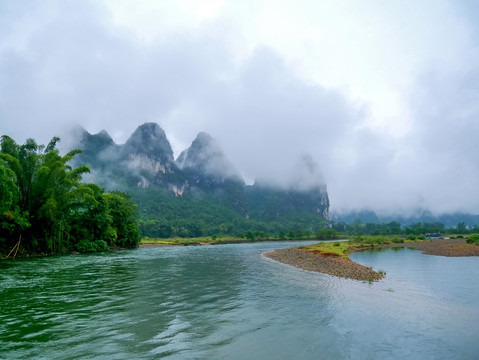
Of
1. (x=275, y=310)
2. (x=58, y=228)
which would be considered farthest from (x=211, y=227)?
(x=275, y=310)

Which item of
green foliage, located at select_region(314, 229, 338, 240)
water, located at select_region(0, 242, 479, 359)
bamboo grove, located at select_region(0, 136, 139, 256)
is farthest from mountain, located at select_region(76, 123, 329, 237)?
water, located at select_region(0, 242, 479, 359)

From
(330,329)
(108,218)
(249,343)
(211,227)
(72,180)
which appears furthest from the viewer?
(211,227)

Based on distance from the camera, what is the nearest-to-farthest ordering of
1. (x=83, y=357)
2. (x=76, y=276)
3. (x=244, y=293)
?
1. (x=83, y=357)
2. (x=244, y=293)
3. (x=76, y=276)

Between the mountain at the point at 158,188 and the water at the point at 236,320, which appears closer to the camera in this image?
the water at the point at 236,320

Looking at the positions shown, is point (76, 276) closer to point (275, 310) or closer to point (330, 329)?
point (275, 310)

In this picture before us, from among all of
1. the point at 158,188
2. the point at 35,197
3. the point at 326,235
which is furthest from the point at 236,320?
the point at 158,188

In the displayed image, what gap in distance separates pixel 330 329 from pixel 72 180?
114 ft

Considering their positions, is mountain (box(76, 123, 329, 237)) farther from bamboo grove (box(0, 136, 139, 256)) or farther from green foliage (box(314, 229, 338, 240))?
bamboo grove (box(0, 136, 139, 256))

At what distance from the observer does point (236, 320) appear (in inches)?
394

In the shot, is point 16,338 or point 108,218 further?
point 108,218

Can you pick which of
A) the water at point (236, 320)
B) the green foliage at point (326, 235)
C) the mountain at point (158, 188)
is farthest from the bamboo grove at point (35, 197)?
the green foliage at point (326, 235)

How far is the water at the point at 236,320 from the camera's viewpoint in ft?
24.4

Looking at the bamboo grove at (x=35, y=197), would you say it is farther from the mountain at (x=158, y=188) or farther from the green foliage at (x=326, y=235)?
the green foliage at (x=326, y=235)

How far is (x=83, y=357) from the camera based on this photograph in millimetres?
6754
